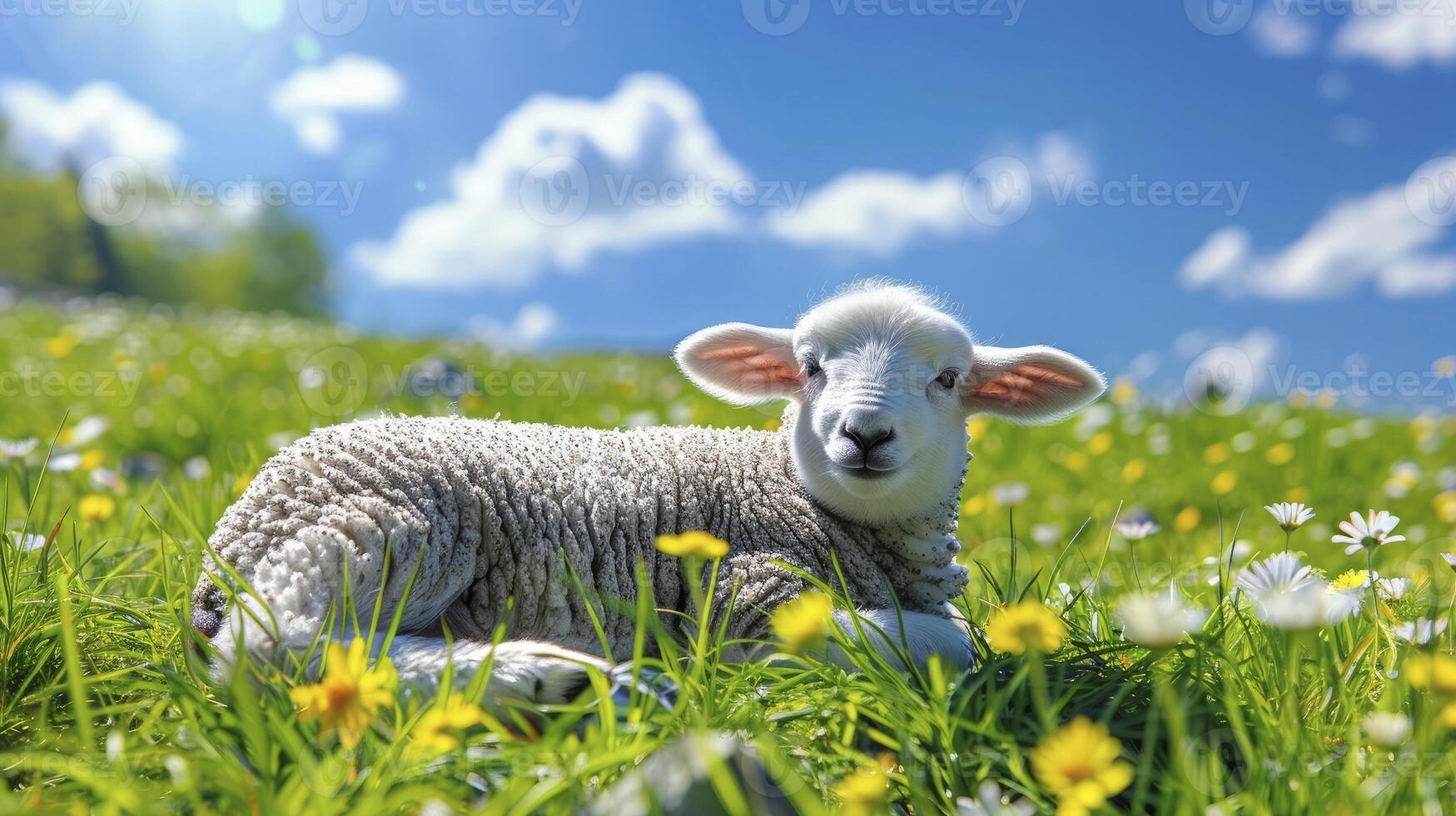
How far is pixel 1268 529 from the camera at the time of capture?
6.20 m

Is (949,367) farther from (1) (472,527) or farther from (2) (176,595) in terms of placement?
(2) (176,595)

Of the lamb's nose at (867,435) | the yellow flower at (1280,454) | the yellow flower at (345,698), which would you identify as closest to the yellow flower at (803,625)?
the yellow flower at (345,698)

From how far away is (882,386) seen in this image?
3.14 meters

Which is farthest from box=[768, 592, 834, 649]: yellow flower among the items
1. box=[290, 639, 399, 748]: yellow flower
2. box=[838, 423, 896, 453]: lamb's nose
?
box=[838, 423, 896, 453]: lamb's nose

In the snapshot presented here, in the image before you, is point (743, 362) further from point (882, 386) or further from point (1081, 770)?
point (1081, 770)

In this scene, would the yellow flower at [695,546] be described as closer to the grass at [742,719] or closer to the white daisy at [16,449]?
the grass at [742,719]

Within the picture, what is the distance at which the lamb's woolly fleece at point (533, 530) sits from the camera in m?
2.72

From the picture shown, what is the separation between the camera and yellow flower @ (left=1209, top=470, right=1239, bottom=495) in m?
6.49

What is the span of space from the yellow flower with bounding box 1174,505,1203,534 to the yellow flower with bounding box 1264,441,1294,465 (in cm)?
106

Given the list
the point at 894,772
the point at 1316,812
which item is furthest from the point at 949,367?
the point at 1316,812

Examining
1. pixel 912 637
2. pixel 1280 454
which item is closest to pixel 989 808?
pixel 912 637

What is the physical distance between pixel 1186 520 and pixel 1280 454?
1.78 metres

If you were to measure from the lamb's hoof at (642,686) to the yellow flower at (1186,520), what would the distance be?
4.34 m

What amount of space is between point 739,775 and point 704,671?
56cm
